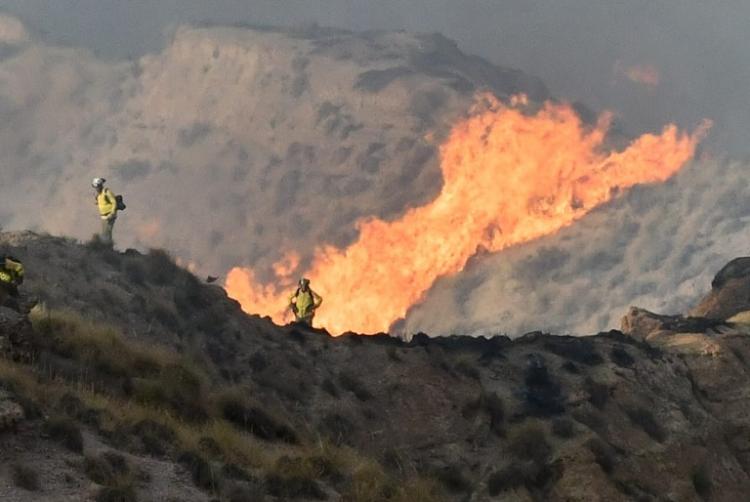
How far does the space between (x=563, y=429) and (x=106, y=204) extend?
15.9 meters

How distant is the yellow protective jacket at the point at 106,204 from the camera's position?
25.9 meters

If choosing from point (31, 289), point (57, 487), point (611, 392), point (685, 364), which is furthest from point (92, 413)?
point (685, 364)

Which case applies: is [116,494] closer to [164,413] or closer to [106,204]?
[164,413]

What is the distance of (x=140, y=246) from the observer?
3319 inches

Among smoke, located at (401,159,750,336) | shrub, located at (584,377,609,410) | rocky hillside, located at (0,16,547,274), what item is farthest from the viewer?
rocky hillside, located at (0,16,547,274)

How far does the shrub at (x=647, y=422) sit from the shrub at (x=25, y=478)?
16648 mm

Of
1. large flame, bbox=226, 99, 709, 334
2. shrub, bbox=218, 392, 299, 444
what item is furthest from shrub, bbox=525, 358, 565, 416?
large flame, bbox=226, 99, 709, 334

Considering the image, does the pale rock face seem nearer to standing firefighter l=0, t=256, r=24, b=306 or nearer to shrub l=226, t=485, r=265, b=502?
standing firefighter l=0, t=256, r=24, b=306

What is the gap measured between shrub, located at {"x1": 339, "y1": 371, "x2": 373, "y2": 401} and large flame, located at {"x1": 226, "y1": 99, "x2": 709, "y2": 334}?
42.1 metres

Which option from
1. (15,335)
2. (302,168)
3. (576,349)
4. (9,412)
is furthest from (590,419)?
(302,168)

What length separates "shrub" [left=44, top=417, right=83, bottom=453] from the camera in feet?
31.2

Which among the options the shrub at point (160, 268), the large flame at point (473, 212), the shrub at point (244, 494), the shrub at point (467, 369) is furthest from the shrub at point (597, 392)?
the large flame at point (473, 212)

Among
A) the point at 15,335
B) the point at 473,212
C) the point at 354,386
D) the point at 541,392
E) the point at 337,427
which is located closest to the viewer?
the point at 15,335

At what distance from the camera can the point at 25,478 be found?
8.53 metres
